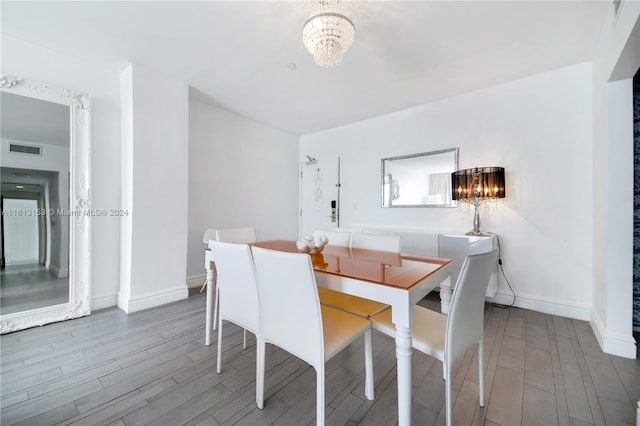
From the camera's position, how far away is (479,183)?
274 cm

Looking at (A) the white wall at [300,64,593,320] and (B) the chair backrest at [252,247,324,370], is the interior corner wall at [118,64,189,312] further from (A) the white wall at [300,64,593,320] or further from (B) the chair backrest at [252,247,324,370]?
(A) the white wall at [300,64,593,320]

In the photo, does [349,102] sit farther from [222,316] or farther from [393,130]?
[222,316]

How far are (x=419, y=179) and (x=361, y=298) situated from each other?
2319 mm

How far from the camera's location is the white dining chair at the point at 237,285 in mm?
1429

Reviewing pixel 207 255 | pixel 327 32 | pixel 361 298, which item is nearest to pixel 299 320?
pixel 361 298

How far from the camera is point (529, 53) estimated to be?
2326mm

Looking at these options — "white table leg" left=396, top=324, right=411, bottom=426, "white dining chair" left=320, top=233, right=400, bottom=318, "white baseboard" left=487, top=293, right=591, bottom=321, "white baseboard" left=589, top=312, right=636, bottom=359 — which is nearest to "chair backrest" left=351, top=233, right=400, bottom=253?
"white dining chair" left=320, top=233, right=400, bottom=318

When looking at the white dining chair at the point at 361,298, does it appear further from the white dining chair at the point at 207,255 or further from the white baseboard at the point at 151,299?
the white baseboard at the point at 151,299

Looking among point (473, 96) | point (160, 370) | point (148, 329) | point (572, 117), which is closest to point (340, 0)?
point (473, 96)

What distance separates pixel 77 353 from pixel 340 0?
10.6 ft

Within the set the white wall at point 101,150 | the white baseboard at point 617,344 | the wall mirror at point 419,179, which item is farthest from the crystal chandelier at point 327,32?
the white baseboard at point 617,344

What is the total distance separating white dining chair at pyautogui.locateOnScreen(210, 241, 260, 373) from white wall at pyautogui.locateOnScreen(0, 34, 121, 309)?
1957 millimetres

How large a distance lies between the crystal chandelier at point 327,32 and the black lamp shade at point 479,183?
79.5 inches

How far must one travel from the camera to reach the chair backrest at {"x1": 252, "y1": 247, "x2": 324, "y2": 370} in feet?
3.74
